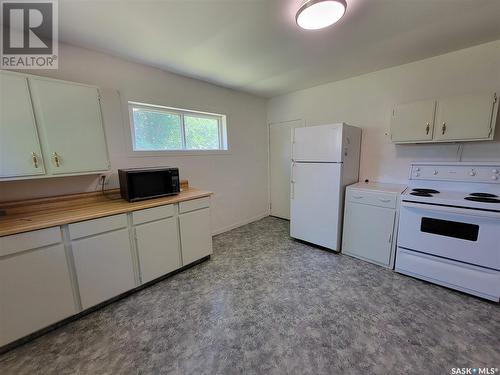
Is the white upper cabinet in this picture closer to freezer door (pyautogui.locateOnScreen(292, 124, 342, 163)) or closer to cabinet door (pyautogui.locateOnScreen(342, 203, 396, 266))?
freezer door (pyautogui.locateOnScreen(292, 124, 342, 163))

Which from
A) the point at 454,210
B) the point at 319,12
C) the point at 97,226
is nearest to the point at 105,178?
the point at 97,226

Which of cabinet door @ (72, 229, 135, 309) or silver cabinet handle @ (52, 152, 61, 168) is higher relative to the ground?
silver cabinet handle @ (52, 152, 61, 168)

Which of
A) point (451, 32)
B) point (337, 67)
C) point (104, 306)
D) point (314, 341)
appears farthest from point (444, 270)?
point (104, 306)

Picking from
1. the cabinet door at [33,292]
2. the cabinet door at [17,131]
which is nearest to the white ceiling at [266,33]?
the cabinet door at [17,131]

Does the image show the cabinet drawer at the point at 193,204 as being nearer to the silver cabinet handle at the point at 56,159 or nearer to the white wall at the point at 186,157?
the white wall at the point at 186,157

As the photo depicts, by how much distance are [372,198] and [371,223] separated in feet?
0.98

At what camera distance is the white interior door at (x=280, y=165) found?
3787 millimetres

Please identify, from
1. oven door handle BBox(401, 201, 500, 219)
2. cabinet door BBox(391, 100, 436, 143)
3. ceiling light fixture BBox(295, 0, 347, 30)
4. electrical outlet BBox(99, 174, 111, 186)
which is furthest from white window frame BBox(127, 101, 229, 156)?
oven door handle BBox(401, 201, 500, 219)

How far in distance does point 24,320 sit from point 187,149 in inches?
87.6

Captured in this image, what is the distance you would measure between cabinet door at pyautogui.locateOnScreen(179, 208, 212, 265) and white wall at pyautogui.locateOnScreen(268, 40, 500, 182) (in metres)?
2.32

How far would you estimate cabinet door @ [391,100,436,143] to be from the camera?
2203 mm

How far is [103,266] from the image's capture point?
1779 mm

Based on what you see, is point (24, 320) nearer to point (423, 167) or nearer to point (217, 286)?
point (217, 286)
